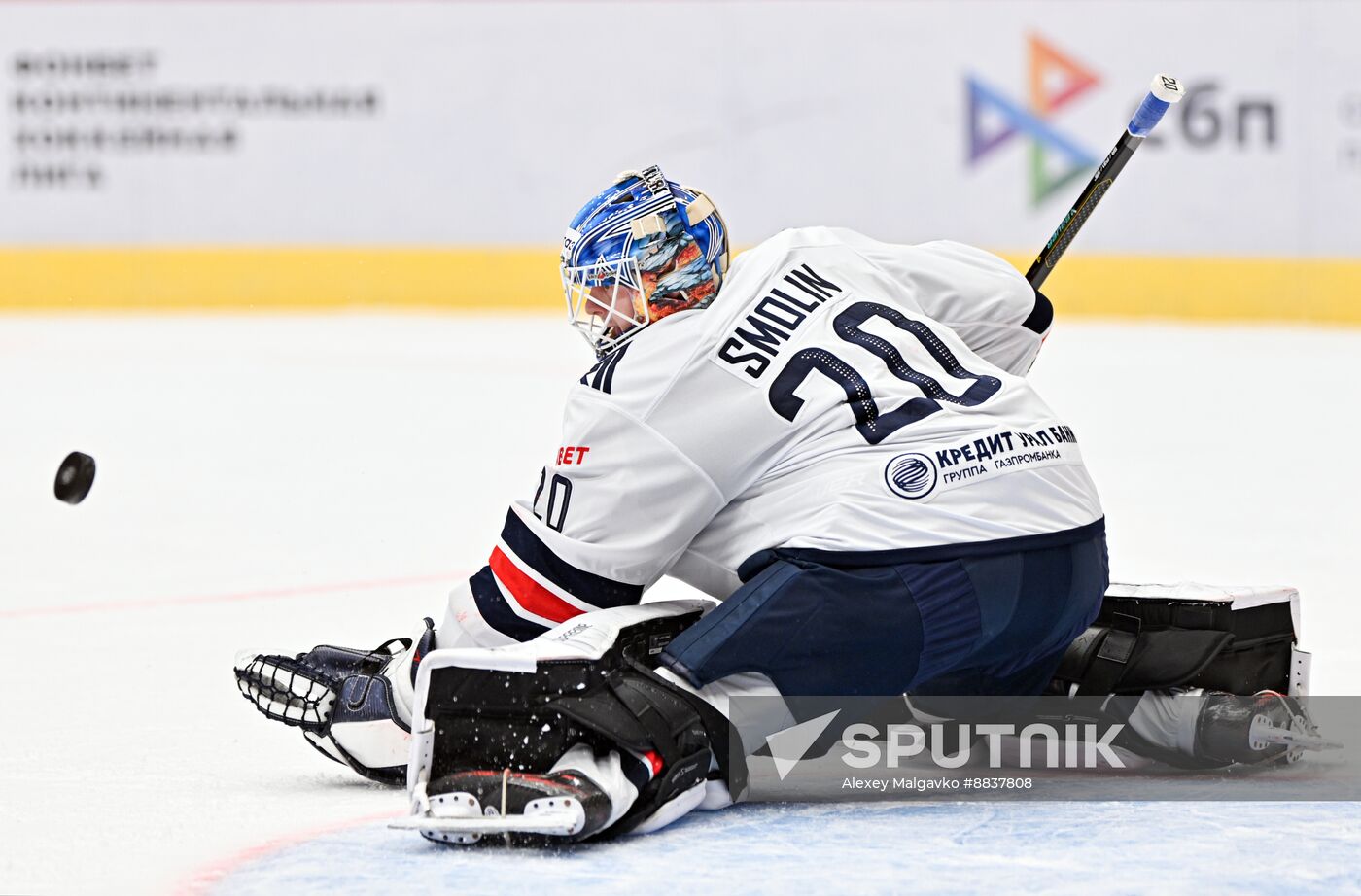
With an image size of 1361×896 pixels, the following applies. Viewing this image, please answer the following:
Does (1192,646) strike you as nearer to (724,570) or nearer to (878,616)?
(878,616)

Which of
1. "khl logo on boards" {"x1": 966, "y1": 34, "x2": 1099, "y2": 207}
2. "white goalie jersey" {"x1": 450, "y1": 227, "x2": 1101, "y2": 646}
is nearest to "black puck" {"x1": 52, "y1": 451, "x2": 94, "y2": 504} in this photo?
"white goalie jersey" {"x1": 450, "y1": 227, "x2": 1101, "y2": 646}

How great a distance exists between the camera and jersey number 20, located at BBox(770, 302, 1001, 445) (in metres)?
2.42

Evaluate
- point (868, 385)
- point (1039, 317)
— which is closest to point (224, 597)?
point (1039, 317)

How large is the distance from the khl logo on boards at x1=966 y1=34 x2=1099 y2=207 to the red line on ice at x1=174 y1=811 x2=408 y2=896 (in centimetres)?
674

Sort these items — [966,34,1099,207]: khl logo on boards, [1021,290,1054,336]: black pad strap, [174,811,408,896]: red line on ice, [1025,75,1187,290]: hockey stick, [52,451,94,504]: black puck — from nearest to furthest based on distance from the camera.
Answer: [174,811,408,896]: red line on ice < [1021,290,1054,336]: black pad strap < [1025,75,1187,290]: hockey stick < [52,451,94,504]: black puck < [966,34,1099,207]: khl logo on boards

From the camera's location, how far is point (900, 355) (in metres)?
2.49

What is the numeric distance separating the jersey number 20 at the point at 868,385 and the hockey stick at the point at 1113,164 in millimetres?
711

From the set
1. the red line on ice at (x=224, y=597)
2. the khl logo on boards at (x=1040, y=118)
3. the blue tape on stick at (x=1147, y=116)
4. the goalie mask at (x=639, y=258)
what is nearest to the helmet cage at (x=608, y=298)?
the goalie mask at (x=639, y=258)

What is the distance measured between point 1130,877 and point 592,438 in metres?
0.79

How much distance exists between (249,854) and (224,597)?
1.75 meters

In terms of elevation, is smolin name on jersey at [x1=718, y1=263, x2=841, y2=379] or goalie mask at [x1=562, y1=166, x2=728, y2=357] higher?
goalie mask at [x1=562, y1=166, x2=728, y2=357]

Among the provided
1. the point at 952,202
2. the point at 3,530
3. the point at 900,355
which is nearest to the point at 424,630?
the point at 900,355

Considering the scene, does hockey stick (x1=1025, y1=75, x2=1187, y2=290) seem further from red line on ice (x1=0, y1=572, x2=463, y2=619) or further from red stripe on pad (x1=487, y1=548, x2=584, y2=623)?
red line on ice (x1=0, y1=572, x2=463, y2=619)

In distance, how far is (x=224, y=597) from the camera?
12.7ft
